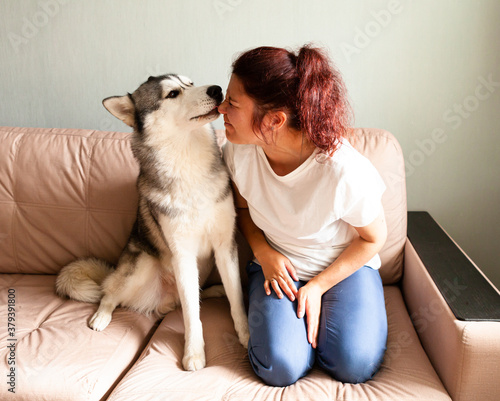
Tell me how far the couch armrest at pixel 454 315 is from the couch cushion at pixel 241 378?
0.06 metres

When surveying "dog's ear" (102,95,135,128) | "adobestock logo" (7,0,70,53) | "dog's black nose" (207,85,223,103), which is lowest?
"dog's ear" (102,95,135,128)

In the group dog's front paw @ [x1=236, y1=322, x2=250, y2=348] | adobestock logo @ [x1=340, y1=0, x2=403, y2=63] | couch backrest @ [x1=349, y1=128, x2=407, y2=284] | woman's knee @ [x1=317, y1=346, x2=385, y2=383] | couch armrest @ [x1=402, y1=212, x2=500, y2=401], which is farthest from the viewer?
adobestock logo @ [x1=340, y1=0, x2=403, y2=63]

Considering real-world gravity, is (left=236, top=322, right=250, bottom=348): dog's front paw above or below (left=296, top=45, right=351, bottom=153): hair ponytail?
below

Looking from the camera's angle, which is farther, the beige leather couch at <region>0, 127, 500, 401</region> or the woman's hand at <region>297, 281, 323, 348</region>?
the woman's hand at <region>297, 281, 323, 348</region>

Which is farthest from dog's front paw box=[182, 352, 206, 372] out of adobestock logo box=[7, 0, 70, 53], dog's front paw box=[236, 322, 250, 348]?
adobestock logo box=[7, 0, 70, 53]

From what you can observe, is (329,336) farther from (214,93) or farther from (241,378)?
(214,93)

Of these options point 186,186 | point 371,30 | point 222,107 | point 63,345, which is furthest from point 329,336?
point 371,30

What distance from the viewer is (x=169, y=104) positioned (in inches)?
60.8

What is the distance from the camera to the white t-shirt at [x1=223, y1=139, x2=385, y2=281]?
1427mm

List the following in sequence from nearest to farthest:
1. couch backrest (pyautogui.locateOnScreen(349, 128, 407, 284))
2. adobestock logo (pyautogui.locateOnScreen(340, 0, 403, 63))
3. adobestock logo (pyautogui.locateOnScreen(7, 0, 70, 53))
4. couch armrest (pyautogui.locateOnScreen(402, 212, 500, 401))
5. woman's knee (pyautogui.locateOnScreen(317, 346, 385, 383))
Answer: couch armrest (pyautogui.locateOnScreen(402, 212, 500, 401)) → woman's knee (pyautogui.locateOnScreen(317, 346, 385, 383)) → couch backrest (pyautogui.locateOnScreen(349, 128, 407, 284)) → adobestock logo (pyautogui.locateOnScreen(340, 0, 403, 63)) → adobestock logo (pyautogui.locateOnScreen(7, 0, 70, 53))

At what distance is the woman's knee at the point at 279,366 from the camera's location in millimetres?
1379

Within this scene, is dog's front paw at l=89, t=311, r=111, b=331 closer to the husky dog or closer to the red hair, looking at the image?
the husky dog

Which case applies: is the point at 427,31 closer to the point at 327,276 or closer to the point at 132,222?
the point at 327,276

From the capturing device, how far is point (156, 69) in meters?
2.19
